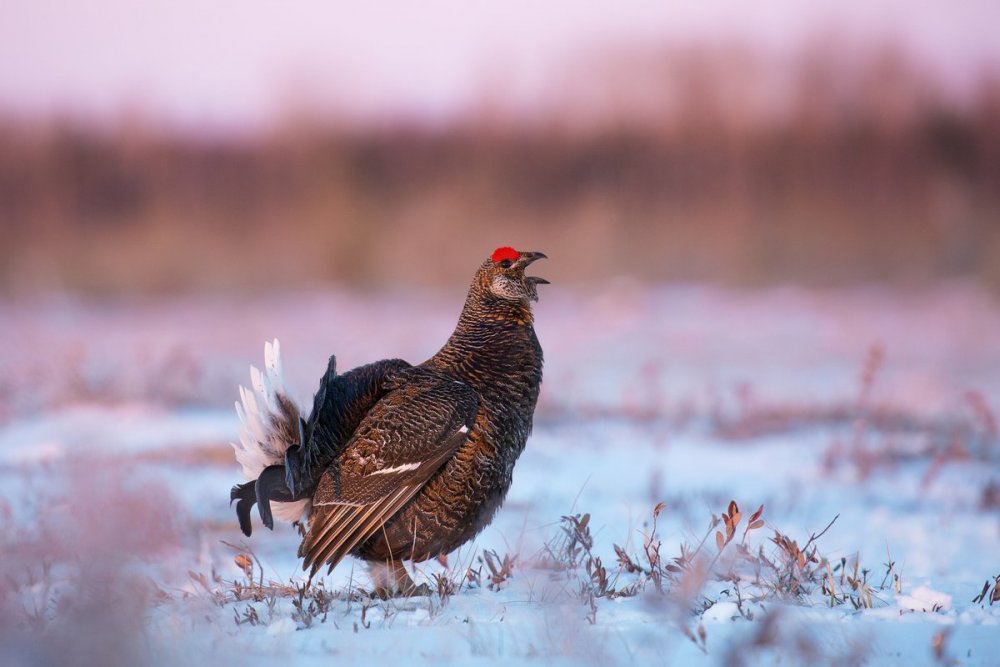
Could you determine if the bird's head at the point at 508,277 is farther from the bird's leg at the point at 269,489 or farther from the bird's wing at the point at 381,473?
the bird's leg at the point at 269,489

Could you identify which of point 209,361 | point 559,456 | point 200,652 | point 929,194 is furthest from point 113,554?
point 929,194

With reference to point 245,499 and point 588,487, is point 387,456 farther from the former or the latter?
point 588,487

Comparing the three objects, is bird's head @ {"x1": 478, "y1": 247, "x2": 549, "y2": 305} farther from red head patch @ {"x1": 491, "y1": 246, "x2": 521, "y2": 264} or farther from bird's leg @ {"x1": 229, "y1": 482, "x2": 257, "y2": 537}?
bird's leg @ {"x1": 229, "y1": 482, "x2": 257, "y2": 537}

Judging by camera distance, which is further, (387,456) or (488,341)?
(488,341)

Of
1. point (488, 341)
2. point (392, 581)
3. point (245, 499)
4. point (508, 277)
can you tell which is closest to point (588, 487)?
point (508, 277)

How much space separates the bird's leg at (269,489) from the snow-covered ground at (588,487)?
0.20 metres

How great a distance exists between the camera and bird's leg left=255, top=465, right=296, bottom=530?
468cm

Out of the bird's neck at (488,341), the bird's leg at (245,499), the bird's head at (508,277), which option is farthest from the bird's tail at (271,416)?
the bird's head at (508,277)

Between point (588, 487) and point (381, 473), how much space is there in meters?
3.52

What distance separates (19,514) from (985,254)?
15764 mm

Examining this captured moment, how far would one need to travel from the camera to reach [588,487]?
25.9 ft

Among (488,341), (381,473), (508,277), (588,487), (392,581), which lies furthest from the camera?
(588,487)

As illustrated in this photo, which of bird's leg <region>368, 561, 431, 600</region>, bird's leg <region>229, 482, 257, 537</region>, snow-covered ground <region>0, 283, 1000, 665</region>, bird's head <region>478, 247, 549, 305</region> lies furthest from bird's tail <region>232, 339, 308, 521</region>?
bird's head <region>478, 247, 549, 305</region>

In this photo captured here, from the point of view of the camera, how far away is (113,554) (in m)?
3.44
